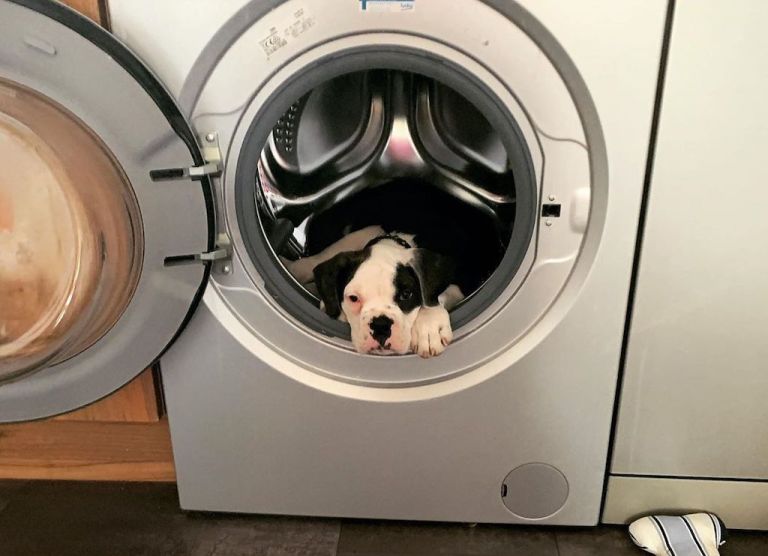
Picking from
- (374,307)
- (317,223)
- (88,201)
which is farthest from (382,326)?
(88,201)

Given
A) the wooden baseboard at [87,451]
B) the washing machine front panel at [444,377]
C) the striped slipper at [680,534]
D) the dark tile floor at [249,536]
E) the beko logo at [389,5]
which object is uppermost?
the beko logo at [389,5]

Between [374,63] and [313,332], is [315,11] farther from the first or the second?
[313,332]

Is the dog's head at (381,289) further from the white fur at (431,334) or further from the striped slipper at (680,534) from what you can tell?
the striped slipper at (680,534)

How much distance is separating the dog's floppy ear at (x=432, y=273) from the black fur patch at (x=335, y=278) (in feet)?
0.23

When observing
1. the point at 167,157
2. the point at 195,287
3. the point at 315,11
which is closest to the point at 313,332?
the point at 195,287

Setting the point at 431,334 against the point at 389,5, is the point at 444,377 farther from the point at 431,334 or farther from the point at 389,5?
the point at 389,5

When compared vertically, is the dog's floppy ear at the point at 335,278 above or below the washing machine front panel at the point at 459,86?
below

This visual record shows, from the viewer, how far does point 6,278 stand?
79 cm

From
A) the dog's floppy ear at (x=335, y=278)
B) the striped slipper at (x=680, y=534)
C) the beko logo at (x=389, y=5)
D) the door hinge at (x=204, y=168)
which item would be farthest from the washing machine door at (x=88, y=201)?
the striped slipper at (x=680, y=534)

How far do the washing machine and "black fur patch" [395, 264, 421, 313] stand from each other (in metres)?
0.06

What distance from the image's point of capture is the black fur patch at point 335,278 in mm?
865

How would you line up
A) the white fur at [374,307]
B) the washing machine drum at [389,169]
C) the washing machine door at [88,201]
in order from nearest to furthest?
the washing machine door at [88,201]
the white fur at [374,307]
the washing machine drum at [389,169]

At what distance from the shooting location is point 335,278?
2.85ft

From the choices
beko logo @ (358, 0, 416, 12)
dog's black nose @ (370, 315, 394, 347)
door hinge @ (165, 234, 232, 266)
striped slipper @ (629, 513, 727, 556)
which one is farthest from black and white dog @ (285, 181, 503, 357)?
striped slipper @ (629, 513, 727, 556)
